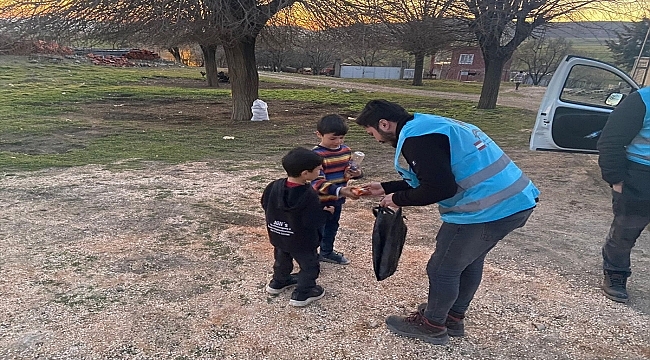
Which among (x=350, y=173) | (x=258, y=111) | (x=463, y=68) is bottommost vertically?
(x=258, y=111)

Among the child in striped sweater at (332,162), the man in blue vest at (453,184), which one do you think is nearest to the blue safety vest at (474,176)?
the man in blue vest at (453,184)

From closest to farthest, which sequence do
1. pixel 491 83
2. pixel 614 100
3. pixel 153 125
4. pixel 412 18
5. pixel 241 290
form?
pixel 241 290 < pixel 614 100 < pixel 153 125 < pixel 412 18 < pixel 491 83

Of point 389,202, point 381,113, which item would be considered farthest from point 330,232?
point 381,113

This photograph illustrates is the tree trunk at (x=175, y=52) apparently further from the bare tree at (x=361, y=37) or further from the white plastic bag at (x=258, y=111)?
the bare tree at (x=361, y=37)

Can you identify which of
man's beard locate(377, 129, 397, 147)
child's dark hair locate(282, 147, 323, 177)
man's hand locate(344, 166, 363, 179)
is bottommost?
man's hand locate(344, 166, 363, 179)

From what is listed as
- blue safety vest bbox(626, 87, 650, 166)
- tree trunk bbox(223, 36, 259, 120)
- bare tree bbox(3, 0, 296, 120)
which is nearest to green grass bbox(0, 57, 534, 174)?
tree trunk bbox(223, 36, 259, 120)

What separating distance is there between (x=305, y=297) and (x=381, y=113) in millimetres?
1512

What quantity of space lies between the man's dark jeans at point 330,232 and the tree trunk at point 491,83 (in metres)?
15.2

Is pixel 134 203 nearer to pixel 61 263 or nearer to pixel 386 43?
pixel 61 263

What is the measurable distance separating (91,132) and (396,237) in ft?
29.8

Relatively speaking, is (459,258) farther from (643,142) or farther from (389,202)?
(643,142)

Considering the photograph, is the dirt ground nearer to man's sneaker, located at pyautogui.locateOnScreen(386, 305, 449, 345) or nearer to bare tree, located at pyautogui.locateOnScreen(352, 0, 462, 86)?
man's sneaker, located at pyautogui.locateOnScreen(386, 305, 449, 345)

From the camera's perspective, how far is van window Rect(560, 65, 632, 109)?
602cm

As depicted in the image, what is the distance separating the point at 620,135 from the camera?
9.99ft
